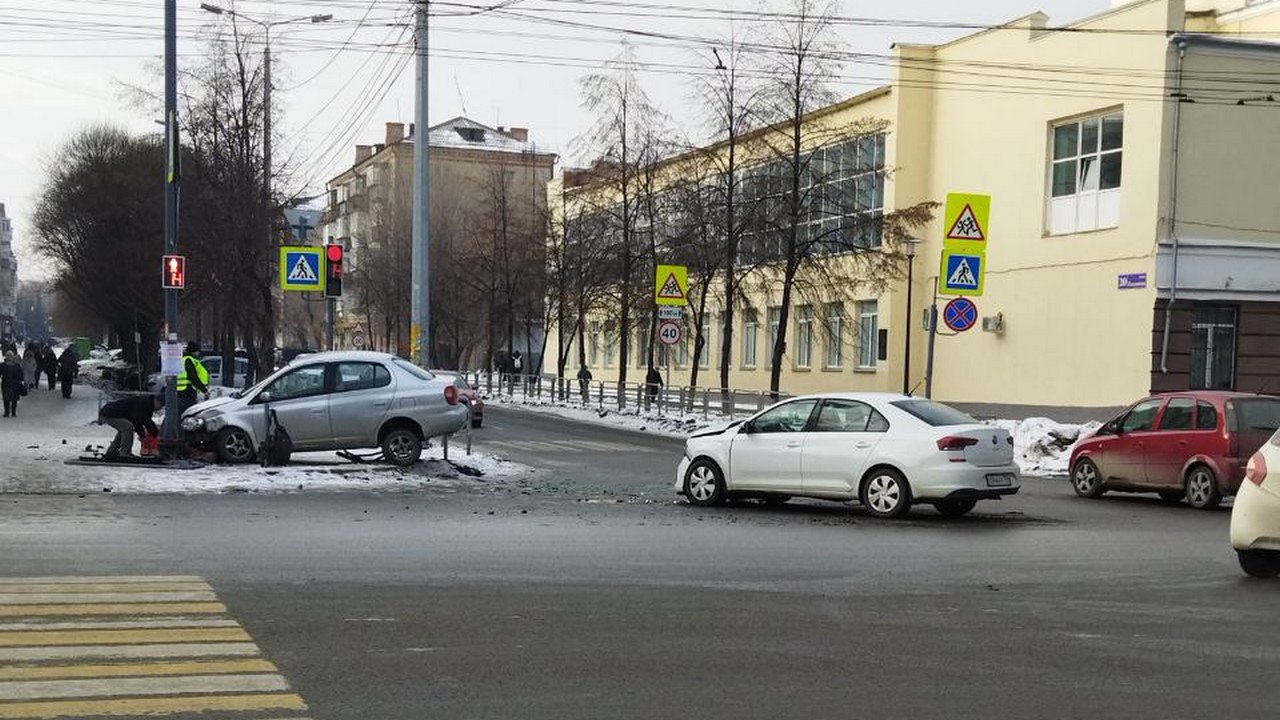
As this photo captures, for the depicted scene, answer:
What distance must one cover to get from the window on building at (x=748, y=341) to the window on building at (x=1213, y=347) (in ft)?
74.3

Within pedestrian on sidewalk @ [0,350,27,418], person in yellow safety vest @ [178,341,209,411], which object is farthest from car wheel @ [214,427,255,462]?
pedestrian on sidewalk @ [0,350,27,418]

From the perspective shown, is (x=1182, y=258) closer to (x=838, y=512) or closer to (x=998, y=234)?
(x=998, y=234)

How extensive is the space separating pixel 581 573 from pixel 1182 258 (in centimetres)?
2453

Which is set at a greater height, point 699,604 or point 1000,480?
point 1000,480

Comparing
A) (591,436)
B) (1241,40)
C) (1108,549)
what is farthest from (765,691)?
(1241,40)

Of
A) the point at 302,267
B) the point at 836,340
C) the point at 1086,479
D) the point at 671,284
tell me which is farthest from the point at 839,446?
the point at 836,340

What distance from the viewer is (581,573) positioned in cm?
1048

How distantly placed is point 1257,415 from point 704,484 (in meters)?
7.63

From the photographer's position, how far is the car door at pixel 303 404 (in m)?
20.1

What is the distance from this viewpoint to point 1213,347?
3170 centimetres

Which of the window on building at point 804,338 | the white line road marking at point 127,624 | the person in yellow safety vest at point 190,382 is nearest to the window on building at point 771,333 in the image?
the window on building at point 804,338

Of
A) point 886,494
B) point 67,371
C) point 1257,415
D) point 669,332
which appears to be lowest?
point 67,371

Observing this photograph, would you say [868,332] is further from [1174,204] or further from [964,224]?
[964,224]

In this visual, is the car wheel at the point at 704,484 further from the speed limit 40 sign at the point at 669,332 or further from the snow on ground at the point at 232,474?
the speed limit 40 sign at the point at 669,332
